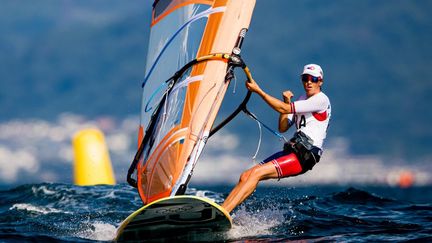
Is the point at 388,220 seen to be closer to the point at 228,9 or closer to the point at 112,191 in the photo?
the point at 228,9

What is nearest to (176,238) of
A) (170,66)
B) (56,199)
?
(170,66)

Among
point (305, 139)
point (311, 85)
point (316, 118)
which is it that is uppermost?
point (311, 85)

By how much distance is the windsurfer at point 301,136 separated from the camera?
909cm

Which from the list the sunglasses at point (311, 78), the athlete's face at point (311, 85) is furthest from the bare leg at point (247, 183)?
the sunglasses at point (311, 78)

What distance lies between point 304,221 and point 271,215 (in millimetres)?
481

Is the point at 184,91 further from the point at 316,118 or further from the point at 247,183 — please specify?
the point at 316,118

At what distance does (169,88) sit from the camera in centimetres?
971

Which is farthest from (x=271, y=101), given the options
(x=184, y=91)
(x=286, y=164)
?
(x=184, y=91)

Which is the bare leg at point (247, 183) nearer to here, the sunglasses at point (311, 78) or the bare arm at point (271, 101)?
the bare arm at point (271, 101)

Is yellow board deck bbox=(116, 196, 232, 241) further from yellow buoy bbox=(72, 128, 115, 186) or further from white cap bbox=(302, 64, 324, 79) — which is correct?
yellow buoy bbox=(72, 128, 115, 186)

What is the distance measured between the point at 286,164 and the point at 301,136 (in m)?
0.42

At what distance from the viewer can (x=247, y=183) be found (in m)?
9.02

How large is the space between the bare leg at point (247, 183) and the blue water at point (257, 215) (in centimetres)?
37

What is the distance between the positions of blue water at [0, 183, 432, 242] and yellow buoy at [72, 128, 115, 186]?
97.2 inches
